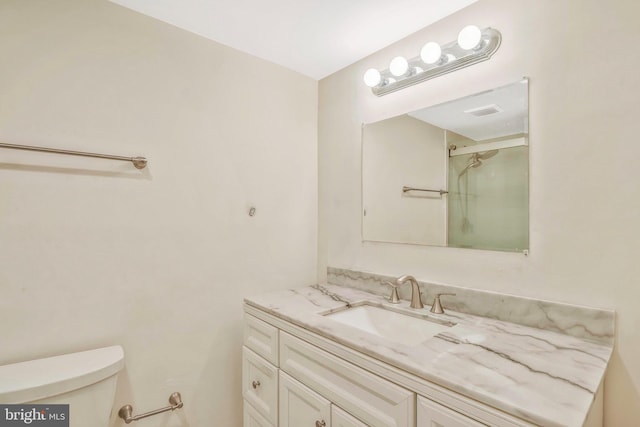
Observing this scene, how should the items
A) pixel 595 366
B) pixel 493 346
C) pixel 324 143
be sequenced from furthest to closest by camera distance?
pixel 324 143
pixel 493 346
pixel 595 366

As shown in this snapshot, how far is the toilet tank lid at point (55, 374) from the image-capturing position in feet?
3.09

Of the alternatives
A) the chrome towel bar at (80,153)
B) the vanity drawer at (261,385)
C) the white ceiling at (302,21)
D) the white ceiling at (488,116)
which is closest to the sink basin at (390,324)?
the vanity drawer at (261,385)

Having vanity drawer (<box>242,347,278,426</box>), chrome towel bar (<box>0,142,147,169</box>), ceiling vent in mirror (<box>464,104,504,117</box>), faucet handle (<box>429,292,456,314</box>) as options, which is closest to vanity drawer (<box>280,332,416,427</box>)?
vanity drawer (<box>242,347,278,426</box>)

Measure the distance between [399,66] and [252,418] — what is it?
5.76 feet

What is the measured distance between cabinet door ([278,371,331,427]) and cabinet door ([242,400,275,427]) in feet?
0.44

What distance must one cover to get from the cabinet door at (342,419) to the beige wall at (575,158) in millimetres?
696

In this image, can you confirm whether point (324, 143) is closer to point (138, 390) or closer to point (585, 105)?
point (585, 105)


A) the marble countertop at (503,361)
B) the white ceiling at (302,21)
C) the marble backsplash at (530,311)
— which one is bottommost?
the marble countertop at (503,361)

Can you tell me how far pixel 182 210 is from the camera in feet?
4.77

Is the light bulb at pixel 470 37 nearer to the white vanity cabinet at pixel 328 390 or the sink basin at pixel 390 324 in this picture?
the sink basin at pixel 390 324

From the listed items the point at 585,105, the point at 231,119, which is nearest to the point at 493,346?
the point at 585,105

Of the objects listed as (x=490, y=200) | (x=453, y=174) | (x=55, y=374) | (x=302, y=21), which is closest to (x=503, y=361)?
(x=490, y=200)

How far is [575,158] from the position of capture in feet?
3.40

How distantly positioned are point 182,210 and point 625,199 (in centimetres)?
165
